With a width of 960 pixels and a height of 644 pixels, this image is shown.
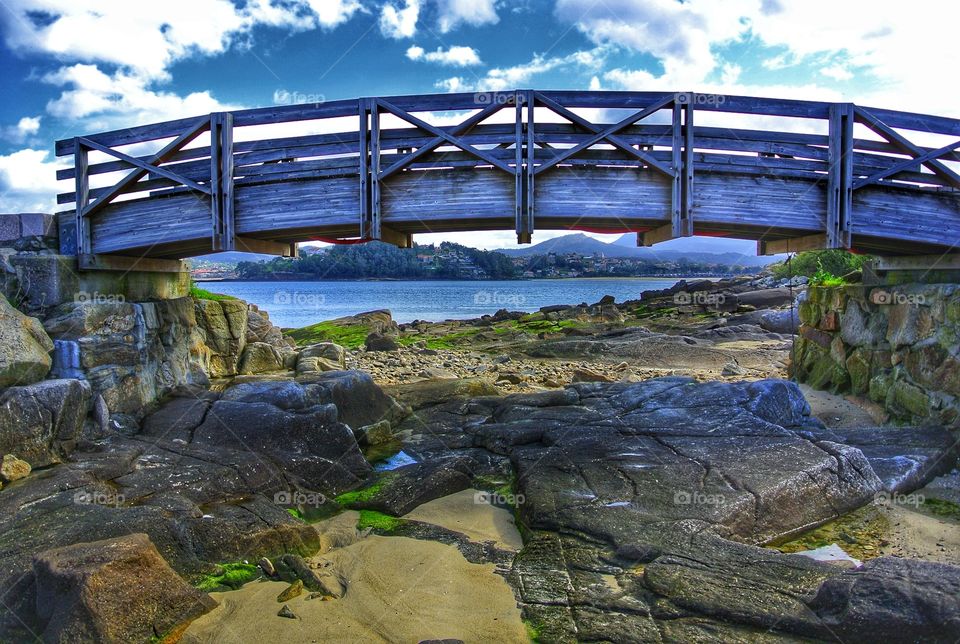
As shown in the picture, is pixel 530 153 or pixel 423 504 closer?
pixel 423 504

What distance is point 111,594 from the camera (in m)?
4.75

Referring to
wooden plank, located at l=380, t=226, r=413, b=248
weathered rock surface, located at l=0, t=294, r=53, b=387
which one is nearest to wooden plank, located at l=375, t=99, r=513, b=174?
wooden plank, located at l=380, t=226, r=413, b=248

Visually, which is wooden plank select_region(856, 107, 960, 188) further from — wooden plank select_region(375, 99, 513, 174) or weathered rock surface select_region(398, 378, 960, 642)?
wooden plank select_region(375, 99, 513, 174)

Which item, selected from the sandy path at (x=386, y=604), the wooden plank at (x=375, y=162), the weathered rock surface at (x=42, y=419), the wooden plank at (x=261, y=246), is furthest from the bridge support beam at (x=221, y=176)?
Result: the sandy path at (x=386, y=604)

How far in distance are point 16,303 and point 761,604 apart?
9.44 m

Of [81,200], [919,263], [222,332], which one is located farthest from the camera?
[222,332]

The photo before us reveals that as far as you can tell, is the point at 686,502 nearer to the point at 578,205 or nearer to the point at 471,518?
the point at 471,518

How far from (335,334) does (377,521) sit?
828 inches

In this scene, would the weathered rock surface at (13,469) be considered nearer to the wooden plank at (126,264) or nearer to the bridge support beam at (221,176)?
the wooden plank at (126,264)

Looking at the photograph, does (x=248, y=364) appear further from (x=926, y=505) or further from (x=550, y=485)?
(x=926, y=505)

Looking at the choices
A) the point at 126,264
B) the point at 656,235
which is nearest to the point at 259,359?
the point at 126,264

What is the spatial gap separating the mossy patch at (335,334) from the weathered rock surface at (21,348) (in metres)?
15.6

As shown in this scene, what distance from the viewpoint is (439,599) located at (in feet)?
17.9

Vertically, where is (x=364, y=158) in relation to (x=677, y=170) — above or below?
above
